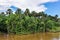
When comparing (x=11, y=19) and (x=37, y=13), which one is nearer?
(x=11, y=19)

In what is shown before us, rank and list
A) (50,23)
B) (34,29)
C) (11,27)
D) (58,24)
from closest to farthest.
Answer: (11,27), (34,29), (50,23), (58,24)

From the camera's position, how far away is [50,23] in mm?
26844

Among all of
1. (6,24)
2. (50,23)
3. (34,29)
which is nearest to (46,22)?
(50,23)

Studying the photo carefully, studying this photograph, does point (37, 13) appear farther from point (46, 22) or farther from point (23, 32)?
point (23, 32)

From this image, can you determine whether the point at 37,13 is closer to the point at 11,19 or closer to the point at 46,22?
the point at 46,22

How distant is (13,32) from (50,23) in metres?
7.20

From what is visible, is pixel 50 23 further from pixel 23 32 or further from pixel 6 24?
pixel 6 24

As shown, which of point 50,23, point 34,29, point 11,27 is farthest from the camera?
point 50,23

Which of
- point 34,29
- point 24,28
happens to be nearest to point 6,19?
point 24,28

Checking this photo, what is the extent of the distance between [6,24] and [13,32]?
A: 56.6 inches

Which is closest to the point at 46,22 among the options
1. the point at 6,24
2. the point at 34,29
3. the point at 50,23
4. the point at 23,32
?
the point at 50,23

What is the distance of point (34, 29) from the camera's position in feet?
79.5

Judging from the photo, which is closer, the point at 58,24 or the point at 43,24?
the point at 43,24

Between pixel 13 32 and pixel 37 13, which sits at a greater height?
pixel 37 13
